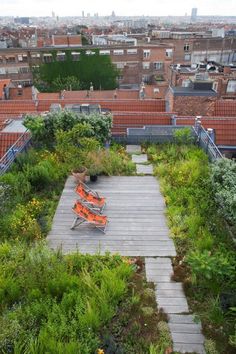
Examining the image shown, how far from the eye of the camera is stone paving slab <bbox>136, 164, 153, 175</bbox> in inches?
460

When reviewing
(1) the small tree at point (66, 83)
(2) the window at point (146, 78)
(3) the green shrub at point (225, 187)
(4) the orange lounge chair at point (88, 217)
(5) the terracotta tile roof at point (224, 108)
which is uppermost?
(3) the green shrub at point (225, 187)

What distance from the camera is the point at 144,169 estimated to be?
39.1 ft

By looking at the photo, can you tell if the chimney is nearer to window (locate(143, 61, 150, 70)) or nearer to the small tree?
window (locate(143, 61, 150, 70))

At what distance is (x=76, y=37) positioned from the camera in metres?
56.5

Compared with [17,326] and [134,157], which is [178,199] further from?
[17,326]

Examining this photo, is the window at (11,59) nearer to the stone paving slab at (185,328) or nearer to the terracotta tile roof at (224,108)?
the terracotta tile roof at (224,108)

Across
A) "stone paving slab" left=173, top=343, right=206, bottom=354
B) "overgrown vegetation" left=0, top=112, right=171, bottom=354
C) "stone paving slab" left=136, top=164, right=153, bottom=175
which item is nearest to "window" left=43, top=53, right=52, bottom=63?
"stone paving slab" left=136, top=164, right=153, bottom=175

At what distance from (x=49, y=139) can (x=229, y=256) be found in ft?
28.7

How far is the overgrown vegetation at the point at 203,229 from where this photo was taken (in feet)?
19.1

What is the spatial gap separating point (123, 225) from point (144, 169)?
369 cm

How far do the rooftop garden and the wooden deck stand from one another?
0.29m

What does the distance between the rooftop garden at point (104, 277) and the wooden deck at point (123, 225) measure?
0.29 metres

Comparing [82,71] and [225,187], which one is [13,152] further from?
[82,71]

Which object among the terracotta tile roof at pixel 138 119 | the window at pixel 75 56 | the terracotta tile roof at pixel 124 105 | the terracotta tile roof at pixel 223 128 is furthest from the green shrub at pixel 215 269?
the window at pixel 75 56
